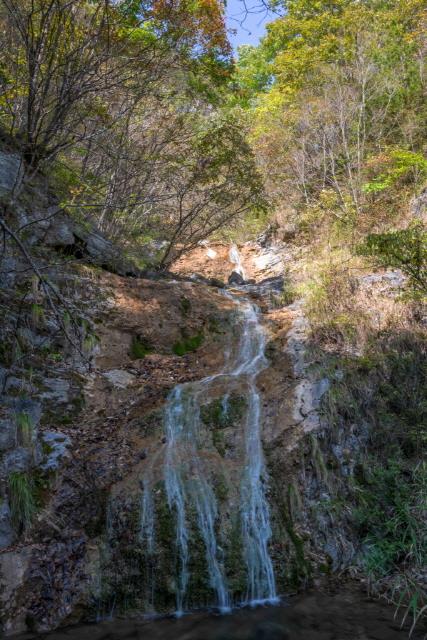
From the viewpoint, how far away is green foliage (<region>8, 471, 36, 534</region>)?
484 centimetres

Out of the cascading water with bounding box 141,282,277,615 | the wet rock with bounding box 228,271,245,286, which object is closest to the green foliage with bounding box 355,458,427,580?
the cascading water with bounding box 141,282,277,615

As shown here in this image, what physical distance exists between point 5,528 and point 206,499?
217 centimetres

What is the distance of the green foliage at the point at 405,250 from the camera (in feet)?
19.9

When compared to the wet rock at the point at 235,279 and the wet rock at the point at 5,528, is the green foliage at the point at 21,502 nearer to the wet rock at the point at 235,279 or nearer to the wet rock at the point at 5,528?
the wet rock at the point at 5,528

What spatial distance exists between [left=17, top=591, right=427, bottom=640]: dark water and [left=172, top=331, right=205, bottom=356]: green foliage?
4872 mm

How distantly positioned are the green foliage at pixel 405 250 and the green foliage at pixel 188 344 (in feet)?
12.8

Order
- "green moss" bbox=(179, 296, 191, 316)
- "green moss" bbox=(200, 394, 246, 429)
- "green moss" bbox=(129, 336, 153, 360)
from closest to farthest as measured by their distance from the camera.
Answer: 1. "green moss" bbox=(200, 394, 246, 429)
2. "green moss" bbox=(129, 336, 153, 360)
3. "green moss" bbox=(179, 296, 191, 316)

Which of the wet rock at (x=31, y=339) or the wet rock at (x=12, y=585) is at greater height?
the wet rock at (x=31, y=339)

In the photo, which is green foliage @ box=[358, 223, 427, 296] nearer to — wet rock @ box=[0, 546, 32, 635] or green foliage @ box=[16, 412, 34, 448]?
green foliage @ box=[16, 412, 34, 448]

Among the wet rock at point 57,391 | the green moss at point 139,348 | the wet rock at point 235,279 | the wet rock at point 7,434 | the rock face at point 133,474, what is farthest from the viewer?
the wet rock at point 235,279

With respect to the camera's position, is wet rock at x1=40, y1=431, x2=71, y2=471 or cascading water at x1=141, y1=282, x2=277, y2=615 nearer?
cascading water at x1=141, y1=282, x2=277, y2=615

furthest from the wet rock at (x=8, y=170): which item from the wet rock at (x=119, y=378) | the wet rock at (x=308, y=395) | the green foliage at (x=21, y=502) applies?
the wet rock at (x=308, y=395)

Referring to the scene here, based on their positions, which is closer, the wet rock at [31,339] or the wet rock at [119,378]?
the wet rock at [31,339]

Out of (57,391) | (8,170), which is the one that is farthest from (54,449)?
(8,170)
